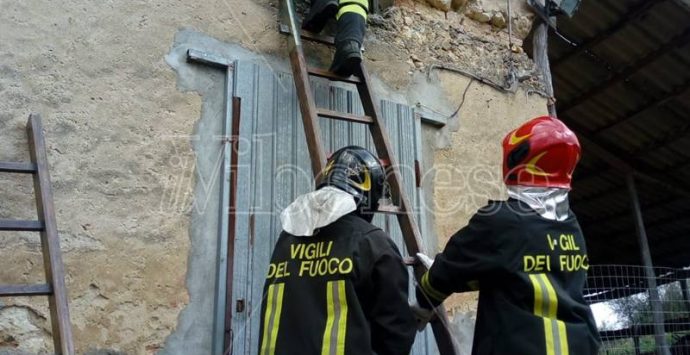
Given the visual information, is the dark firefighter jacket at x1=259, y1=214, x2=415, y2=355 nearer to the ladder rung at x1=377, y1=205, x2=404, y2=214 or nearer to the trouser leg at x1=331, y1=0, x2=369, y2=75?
the ladder rung at x1=377, y1=205, x2=404, y2=214

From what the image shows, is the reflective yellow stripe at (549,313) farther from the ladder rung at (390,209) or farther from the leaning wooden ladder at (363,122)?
the ladder rung at (390,209)

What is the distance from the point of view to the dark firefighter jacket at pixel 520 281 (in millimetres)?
2170

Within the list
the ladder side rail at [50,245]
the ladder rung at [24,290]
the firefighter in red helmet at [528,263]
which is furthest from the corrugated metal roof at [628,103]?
the ladder rung at [24,290]

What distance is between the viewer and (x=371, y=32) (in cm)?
389

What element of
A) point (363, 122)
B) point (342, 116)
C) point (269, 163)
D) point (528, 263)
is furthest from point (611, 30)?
point (528, 263)

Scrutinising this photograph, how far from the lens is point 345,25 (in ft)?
10.9

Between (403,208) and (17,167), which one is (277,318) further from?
(17,167)

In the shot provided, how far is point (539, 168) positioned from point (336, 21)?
1.67 m

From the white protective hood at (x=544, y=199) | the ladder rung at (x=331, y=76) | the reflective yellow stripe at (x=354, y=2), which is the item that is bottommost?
the white protective hood at (x=544, y=199)

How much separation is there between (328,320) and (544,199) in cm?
96

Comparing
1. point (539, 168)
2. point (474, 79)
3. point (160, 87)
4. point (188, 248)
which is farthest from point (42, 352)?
→ point (474, 79)

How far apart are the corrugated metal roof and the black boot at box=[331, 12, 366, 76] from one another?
441 cm

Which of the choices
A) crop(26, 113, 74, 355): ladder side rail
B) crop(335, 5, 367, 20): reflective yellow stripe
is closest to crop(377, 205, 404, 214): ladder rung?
crop(335, 5, 367, 20): reflective yellow stripe

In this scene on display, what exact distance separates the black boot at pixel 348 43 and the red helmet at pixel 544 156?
1151mm
